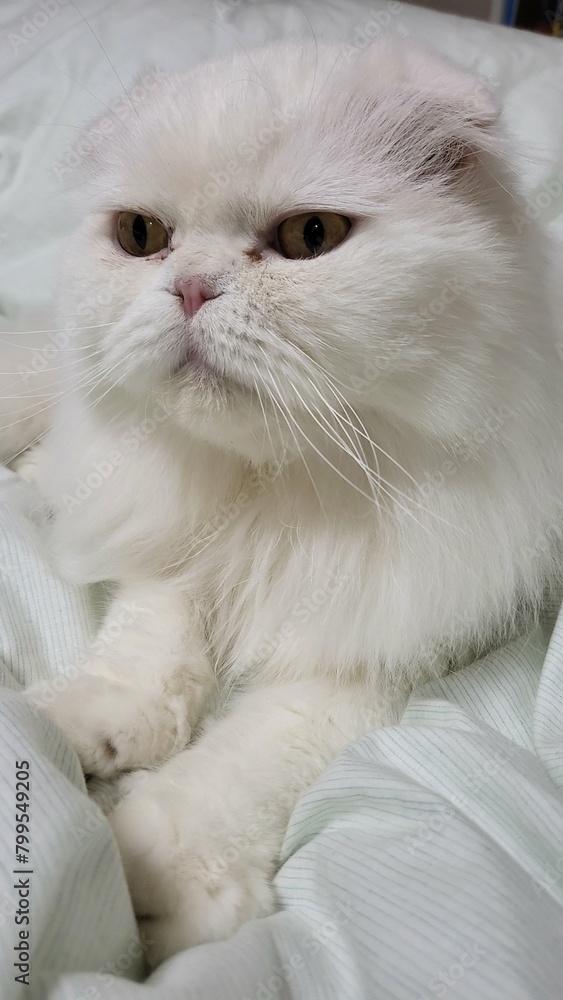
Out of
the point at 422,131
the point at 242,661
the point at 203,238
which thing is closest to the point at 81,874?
the point at 242,661

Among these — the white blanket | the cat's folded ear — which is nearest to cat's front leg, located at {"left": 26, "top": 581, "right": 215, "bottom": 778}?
the white blanket

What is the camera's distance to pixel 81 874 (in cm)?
58

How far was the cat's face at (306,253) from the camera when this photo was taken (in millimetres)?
724

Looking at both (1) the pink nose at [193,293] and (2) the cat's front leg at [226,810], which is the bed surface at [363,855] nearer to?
(2) the cat's front leg at [226,810]

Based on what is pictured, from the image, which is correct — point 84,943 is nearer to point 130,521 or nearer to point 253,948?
point 253,948

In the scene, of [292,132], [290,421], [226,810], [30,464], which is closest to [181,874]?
[226,810]

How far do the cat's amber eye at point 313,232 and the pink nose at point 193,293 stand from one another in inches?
4.7

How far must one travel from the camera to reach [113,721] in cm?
85

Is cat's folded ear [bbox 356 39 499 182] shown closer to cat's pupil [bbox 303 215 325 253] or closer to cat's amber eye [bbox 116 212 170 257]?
cat's pupil [bbox 303 215 325 253]

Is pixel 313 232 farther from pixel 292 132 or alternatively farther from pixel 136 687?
pixel 136 687

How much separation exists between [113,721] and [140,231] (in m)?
0.63

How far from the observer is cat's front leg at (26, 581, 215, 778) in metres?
0.84

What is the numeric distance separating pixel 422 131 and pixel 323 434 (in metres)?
0.40

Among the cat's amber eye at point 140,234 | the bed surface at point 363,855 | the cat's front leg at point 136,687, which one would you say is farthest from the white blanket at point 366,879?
the cat's amber eye at point 140,234
